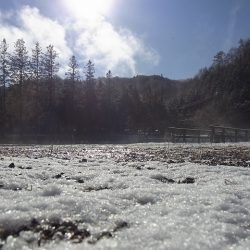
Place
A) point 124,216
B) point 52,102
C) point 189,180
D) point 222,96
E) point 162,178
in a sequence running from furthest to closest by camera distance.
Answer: point 222,96
point 52,102
point 162,178
point 189,180
point 124,216

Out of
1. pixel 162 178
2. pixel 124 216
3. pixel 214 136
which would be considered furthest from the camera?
pixel 214 136

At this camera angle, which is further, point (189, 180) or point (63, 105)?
point (63, 105)

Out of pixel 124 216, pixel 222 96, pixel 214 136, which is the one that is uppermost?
pixel 222 96

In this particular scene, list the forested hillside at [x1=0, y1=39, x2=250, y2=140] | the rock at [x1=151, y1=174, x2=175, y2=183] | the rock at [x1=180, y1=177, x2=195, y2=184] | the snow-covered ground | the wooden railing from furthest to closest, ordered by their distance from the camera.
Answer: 1. the forested hillside at [x1=0, y1=39, x2=250, y2=140]
2. the wooden railing
3. the rock at [x1=151, y1=174, x2=175, y2=183]
4. the rock at [x1=180, y1=177, x2=195, y2=184]
5. the snow-covered ground

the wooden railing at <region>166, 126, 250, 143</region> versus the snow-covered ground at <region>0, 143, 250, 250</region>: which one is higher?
the wooden railing at <region>166, 126, 250, 143</region>

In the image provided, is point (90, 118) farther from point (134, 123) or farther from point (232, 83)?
point (232, 83)

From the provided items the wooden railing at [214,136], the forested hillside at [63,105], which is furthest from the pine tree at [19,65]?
the wooden railing at [214,136]

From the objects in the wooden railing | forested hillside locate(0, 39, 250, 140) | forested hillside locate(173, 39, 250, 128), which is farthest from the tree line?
forested hillside locate(173, 39, 250, 128)

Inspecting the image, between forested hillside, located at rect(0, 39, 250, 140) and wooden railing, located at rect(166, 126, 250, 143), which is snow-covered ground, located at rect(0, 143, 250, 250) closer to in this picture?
wooden railing, located at rect(166, 126, 250, 143)

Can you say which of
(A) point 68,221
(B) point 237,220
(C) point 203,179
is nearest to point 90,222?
(A) point 68,221

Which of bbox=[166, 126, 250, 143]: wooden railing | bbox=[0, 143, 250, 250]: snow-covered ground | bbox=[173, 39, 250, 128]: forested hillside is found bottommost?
bbox=[0, 143, 250, 250]: snow-covered ground

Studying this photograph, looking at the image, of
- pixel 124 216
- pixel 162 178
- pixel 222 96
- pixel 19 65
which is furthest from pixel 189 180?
pixel 222 96

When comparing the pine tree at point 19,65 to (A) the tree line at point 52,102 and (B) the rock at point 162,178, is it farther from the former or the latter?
(B) the rock at point 162,178

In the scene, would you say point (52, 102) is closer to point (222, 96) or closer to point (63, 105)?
point (63, 105)
